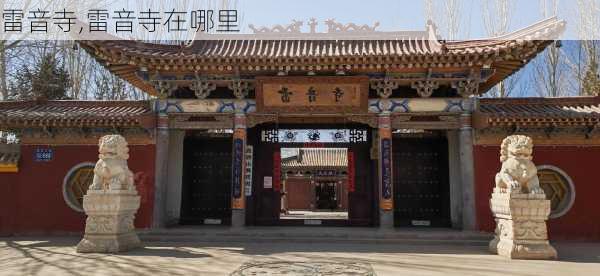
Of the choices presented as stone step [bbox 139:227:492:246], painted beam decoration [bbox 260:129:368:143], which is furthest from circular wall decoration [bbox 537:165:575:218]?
painted beam decoration [bbox 260:129:368:143]

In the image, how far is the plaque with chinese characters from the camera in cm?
1030

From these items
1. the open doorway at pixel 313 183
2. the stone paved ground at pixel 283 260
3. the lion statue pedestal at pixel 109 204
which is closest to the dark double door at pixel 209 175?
the stone paved ground at pixel 283 260

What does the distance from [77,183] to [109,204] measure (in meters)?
3.46

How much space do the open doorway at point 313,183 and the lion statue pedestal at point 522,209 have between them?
1623 cm

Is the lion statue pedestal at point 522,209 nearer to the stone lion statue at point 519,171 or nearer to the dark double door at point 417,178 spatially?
the stone lion statue at point 519,171

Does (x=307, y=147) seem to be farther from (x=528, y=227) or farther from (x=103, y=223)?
(x=528, y=227)

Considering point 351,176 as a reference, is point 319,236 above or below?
below

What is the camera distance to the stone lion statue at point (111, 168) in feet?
26.0

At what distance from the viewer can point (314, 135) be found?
12.0 meters

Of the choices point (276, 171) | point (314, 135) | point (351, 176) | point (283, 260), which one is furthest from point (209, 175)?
point (283, 260)

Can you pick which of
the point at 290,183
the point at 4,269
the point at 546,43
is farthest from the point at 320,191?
the point at 4,269

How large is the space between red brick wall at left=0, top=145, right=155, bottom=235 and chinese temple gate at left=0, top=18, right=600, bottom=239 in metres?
0.14

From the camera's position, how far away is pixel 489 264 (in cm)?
687

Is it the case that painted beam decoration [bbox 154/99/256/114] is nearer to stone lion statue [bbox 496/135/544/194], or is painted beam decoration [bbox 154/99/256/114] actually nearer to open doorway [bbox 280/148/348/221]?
stone lion statue [bbox 496/135/544/194]
